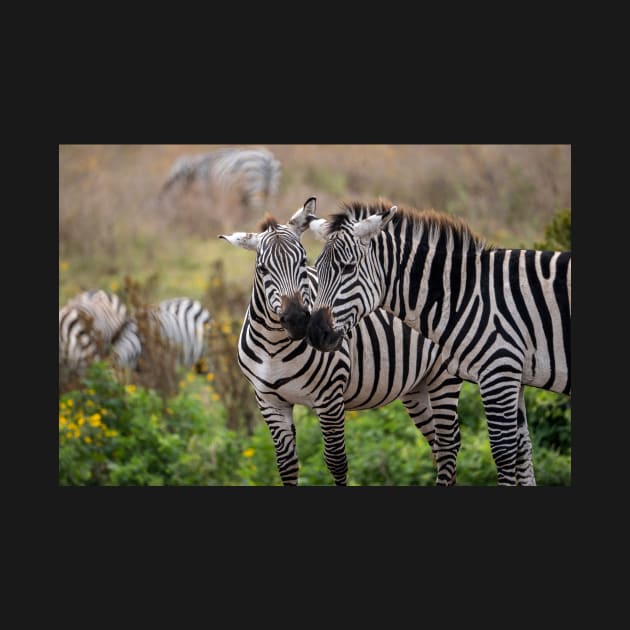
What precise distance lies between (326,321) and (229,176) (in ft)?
19.0

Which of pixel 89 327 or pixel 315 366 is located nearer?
pixel 315 366

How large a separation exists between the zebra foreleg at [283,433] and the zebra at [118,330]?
14.1ft

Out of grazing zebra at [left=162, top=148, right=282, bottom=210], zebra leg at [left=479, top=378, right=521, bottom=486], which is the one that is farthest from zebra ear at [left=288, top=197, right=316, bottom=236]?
grazing zebra at [left=162, top=148, right=282, bottom=210]

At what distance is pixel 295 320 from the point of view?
27.0 ft

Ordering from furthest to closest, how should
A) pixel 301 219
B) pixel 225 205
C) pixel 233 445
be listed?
pixel 225 205 < pixel 233 445 < pixel 301 219

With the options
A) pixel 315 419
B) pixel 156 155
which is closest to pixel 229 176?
pixel 156 155

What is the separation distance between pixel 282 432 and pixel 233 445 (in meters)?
3.15

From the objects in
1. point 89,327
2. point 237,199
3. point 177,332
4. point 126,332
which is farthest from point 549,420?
point 89,327

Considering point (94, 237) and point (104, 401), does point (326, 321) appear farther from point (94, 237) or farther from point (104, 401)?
point (94, 237)

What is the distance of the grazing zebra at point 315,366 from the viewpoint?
845cm

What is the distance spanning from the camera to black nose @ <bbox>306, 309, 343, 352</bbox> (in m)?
8.05

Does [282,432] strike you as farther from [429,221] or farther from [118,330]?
[118,330]

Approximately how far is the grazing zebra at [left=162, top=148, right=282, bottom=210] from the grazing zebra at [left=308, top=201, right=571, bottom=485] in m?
4.61

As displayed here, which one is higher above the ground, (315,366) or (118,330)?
(118,330)
